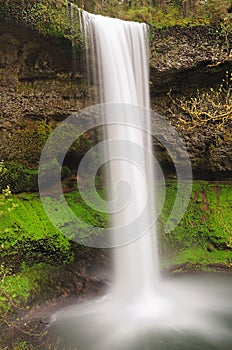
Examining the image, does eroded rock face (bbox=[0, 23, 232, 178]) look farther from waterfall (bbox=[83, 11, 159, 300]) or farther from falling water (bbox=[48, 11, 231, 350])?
falling water (bbox=[48, 11, 231, 350])

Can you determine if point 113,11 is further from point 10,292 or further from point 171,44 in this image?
point 10,292

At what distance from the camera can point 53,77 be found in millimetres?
11508

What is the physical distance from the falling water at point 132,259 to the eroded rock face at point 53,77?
2.38 ft

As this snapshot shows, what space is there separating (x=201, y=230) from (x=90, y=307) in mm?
5690

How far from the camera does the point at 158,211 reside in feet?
42.3

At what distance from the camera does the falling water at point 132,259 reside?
23.9ft

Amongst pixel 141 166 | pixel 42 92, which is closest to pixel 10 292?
pixel 141 166

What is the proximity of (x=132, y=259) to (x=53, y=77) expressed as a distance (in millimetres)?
6418

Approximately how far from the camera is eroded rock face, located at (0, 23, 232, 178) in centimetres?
1100

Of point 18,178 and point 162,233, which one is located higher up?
point 18,178

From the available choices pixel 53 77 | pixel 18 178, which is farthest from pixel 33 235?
pixel 53 77

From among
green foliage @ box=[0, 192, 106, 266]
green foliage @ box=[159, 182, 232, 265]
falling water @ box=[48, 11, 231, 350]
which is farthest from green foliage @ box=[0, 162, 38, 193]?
green foliage @ box=[159, 182, 232, 265]

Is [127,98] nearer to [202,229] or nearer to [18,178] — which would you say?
[18,178]

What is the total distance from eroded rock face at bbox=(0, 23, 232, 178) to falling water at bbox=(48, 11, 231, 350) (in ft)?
2.38
